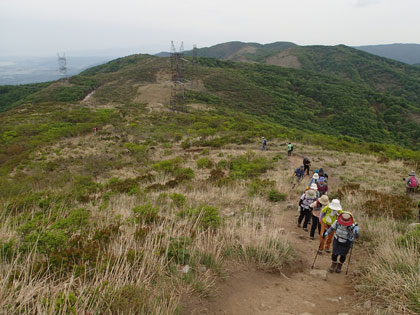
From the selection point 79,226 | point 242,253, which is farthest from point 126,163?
point 242,253

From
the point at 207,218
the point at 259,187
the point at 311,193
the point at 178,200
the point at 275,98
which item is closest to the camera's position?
the point at 207,218

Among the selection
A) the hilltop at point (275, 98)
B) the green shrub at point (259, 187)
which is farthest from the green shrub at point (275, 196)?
the hilltop at point (275, 98)

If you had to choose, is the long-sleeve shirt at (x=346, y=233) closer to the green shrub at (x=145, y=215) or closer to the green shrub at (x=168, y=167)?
the green shrub at (x=145, y=215)

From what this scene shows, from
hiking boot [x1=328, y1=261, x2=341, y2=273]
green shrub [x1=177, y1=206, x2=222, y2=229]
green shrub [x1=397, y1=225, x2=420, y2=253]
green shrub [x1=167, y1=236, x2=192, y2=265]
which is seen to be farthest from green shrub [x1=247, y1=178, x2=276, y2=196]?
green shrub [x1=167, y1=236, x2=192, y2=265]

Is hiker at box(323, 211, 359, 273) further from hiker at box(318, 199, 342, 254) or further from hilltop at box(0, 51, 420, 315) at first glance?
hiker at box(318, 199, 342, 254)

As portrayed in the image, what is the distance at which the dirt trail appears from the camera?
9.66ft

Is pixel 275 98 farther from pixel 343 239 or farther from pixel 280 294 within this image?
pixel 280 294

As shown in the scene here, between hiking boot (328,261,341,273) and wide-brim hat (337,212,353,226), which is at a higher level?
wide-brim hat (337,212,353,226)

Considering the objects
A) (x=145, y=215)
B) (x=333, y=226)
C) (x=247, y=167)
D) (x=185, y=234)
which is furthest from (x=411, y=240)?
(x=247, y=167)

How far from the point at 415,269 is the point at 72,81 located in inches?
3319

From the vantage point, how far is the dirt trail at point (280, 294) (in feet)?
9.66

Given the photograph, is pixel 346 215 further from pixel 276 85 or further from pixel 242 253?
pixel 276 85

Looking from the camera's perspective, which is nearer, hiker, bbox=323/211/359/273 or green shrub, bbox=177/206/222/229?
hiker, bbox=323/211/359/273

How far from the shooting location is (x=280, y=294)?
3320mm
